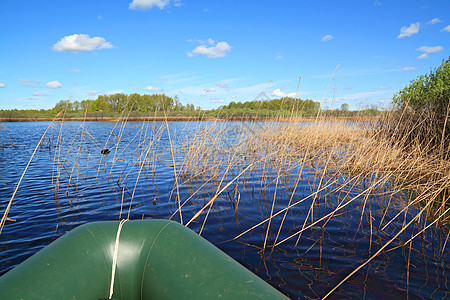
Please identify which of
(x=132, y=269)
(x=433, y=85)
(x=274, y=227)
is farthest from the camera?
(x=433, y=85)

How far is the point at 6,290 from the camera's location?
1.00 meters

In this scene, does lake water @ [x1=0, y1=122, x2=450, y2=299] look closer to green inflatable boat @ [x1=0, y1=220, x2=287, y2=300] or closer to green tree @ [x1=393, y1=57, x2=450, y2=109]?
green inflatable boat @ [x1=0, y1=220, x2=287, y2=300]

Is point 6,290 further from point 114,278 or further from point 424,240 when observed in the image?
point 424,240

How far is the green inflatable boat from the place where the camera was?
41.9 inches

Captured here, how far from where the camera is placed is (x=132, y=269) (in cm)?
135

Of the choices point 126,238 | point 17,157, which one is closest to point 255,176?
point 126,238

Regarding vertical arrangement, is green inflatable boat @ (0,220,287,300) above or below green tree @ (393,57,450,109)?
below

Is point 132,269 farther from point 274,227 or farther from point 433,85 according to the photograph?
point 433,85

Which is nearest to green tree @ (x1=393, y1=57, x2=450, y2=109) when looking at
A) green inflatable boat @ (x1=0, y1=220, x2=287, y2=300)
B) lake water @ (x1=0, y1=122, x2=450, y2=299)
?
lake water @ (x1=0, y1=122, x2=450, y2=299)

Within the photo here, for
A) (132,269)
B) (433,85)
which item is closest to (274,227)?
(132,269)

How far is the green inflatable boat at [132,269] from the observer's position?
1064 millimetres

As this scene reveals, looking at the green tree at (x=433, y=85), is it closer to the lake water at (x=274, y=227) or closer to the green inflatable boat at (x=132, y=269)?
the lake water at (x=274, y=227)

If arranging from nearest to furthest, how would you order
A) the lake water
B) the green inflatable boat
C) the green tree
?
the green inflatable boat → the lake water → the green tree

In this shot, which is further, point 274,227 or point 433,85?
point 433,85
